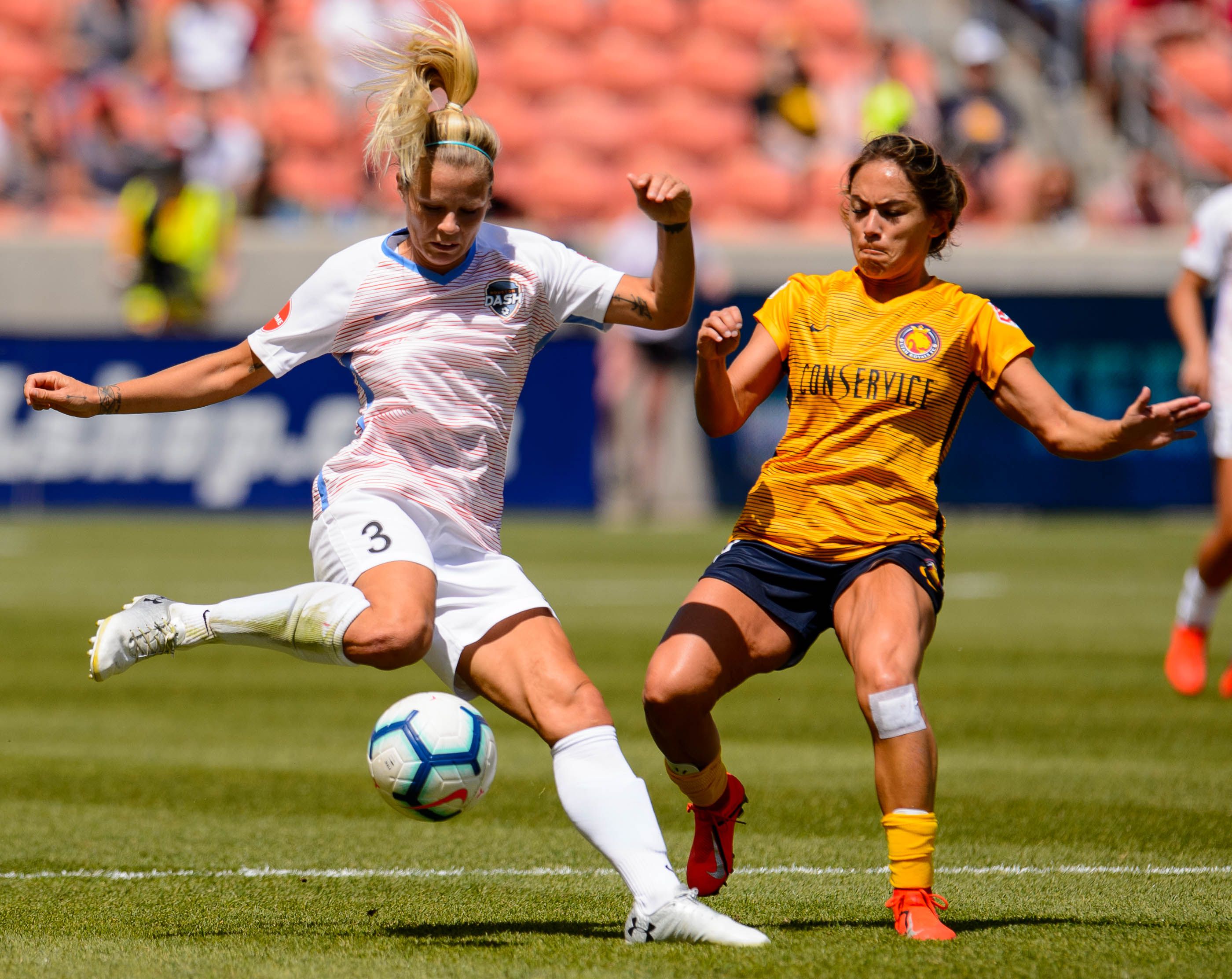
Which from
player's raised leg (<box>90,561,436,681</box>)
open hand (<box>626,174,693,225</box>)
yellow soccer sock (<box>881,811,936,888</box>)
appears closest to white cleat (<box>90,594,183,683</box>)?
player's raised leg (<box>90,561,436,681</box>)

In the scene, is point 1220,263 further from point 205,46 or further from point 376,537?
point 205,46

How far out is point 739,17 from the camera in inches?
894

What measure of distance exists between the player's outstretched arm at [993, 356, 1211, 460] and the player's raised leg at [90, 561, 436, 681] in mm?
1562

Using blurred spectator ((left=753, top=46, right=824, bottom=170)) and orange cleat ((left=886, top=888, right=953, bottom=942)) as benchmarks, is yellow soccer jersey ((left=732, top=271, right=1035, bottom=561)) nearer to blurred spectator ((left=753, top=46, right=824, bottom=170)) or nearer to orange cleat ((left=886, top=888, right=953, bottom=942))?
orange cleat ((left=886, top=888, right=953, bottom=942))

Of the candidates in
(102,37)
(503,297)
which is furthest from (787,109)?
(503,297)

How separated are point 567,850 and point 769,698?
11.8ft

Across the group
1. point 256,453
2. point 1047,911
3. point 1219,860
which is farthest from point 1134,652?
point 256,453

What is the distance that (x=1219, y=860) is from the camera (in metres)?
5.39

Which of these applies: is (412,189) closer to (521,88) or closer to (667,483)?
(667,483)

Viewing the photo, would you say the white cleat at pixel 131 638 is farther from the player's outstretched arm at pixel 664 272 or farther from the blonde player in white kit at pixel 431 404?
the player's outstretched arm at pixel 664 272

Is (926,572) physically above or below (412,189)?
below

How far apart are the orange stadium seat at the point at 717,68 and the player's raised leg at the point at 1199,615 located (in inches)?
566

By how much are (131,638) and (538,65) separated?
18.6 meters

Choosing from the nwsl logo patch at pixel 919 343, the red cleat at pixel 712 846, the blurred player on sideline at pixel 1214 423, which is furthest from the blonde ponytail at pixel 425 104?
the blurred player on sideline at pixel 1214 423
